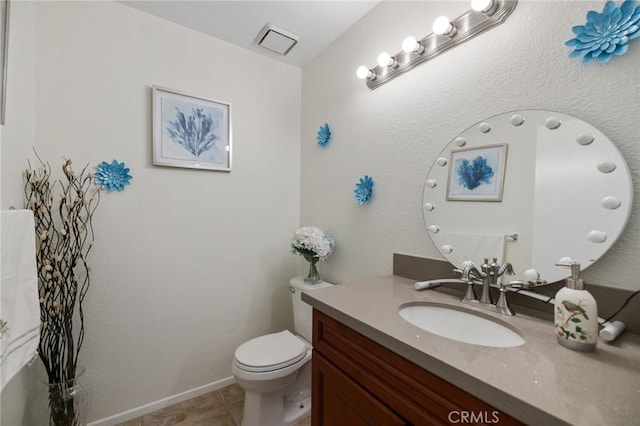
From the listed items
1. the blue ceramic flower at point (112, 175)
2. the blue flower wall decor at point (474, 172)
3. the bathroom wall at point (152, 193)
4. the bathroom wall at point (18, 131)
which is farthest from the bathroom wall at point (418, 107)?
the bathroom wall at point (18, 131)

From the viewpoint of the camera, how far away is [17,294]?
0.77 meters

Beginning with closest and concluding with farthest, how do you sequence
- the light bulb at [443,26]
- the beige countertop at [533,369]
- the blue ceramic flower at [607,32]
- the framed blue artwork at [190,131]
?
1. the beige countertop at [533,369]
2. the blue ceramic flower at [607,32]
3. the light bulb at [443,26]
4. the framed blue artwork at [190,131]

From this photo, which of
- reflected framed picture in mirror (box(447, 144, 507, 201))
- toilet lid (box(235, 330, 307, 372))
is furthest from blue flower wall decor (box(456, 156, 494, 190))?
toilet lid (box(235, 330, 307, 372))

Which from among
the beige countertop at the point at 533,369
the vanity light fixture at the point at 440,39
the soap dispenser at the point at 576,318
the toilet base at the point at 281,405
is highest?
the vanity light fixture at the point at 440,39

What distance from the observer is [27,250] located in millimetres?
833

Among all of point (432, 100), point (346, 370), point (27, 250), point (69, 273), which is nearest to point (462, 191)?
point (432, 100)

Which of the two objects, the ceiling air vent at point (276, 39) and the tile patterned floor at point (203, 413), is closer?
the tile patterned floor at point (203, 413)

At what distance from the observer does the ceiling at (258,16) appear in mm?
1450

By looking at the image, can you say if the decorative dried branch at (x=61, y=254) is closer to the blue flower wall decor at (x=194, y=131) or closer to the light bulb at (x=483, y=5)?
the blue flower wall decor at (x=194, y=131)

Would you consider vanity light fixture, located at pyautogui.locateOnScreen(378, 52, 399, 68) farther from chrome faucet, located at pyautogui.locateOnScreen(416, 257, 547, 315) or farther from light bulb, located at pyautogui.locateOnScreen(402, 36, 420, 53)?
chrome faucet, located at pyautogui.locateOnScreen(416, 257, 547, 315)

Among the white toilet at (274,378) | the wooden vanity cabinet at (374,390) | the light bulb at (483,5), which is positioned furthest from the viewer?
the white toilet at (274,378)

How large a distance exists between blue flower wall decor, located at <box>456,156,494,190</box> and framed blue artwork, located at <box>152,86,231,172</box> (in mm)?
1422

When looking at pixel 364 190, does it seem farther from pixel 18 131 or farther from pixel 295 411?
pixel 18 131

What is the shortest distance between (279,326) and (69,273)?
133 cm
